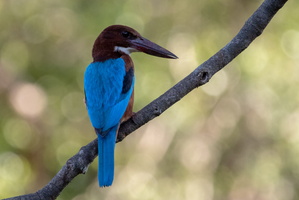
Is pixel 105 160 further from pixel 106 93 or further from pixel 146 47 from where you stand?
pixel 146 47

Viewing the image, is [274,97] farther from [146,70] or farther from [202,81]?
[202,81]

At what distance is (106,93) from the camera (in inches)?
152

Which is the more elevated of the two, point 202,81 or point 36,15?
point 202,81

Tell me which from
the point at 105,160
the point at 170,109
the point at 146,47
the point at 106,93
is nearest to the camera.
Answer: the point at 105,160

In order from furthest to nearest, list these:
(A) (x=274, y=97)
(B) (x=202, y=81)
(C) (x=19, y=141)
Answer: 1. (C) (x=19, y=141)
2. (A) (x=274, y=97)
3. (B) (x=202, y=81)

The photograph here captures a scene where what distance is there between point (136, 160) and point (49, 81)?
140cm

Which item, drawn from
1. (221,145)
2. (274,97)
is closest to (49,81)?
(221,145)

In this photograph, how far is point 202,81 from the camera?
10.5 ft

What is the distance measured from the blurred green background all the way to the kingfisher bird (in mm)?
1950

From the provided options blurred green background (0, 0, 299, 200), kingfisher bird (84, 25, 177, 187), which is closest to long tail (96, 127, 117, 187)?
kingfisher bird (84, 25, 177, 187)

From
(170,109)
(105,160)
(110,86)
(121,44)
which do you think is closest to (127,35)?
(121,44)

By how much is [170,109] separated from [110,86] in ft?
8.51

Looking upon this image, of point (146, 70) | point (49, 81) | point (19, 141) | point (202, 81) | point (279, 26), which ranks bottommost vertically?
point (19, 141)

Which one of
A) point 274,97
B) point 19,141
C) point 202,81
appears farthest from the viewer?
point 19,141
